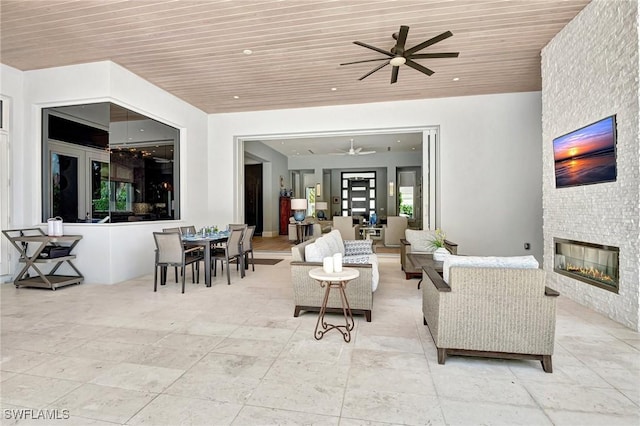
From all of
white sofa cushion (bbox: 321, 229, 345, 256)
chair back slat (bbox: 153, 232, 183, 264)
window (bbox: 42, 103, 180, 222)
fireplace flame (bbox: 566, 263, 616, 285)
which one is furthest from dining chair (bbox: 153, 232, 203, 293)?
fireplace flame (bbox: 566, 263, 616, 285)

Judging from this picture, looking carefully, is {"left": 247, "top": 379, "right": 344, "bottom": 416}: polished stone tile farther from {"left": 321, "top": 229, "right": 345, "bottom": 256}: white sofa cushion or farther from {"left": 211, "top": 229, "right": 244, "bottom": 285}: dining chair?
{"left": 211, "top": 229, "right": 244, "bottom": 285}: dining chair

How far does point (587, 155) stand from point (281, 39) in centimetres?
398

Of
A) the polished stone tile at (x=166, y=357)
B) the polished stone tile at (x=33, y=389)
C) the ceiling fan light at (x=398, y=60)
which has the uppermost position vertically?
the ceiling fan light at (x=398, y=60)

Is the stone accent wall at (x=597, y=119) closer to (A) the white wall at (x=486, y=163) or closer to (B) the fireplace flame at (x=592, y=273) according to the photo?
(B) the fireplace flame at (x=592, y=273)

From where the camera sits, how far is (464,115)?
639cm

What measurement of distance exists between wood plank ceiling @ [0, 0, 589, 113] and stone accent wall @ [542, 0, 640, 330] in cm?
40

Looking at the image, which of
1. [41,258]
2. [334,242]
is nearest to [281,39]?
[334,242]

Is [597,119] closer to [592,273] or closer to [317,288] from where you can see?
[592,273]

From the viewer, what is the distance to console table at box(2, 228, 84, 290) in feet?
14.8

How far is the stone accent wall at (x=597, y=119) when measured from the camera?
9.82 feet

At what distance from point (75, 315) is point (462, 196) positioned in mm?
6472

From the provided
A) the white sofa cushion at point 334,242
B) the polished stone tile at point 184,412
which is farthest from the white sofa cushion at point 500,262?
the white sofa cushion at point 334,242

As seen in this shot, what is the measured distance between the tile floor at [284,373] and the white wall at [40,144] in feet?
4.54

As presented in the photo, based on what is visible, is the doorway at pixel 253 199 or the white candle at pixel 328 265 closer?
the white candle at pixel 328 265
